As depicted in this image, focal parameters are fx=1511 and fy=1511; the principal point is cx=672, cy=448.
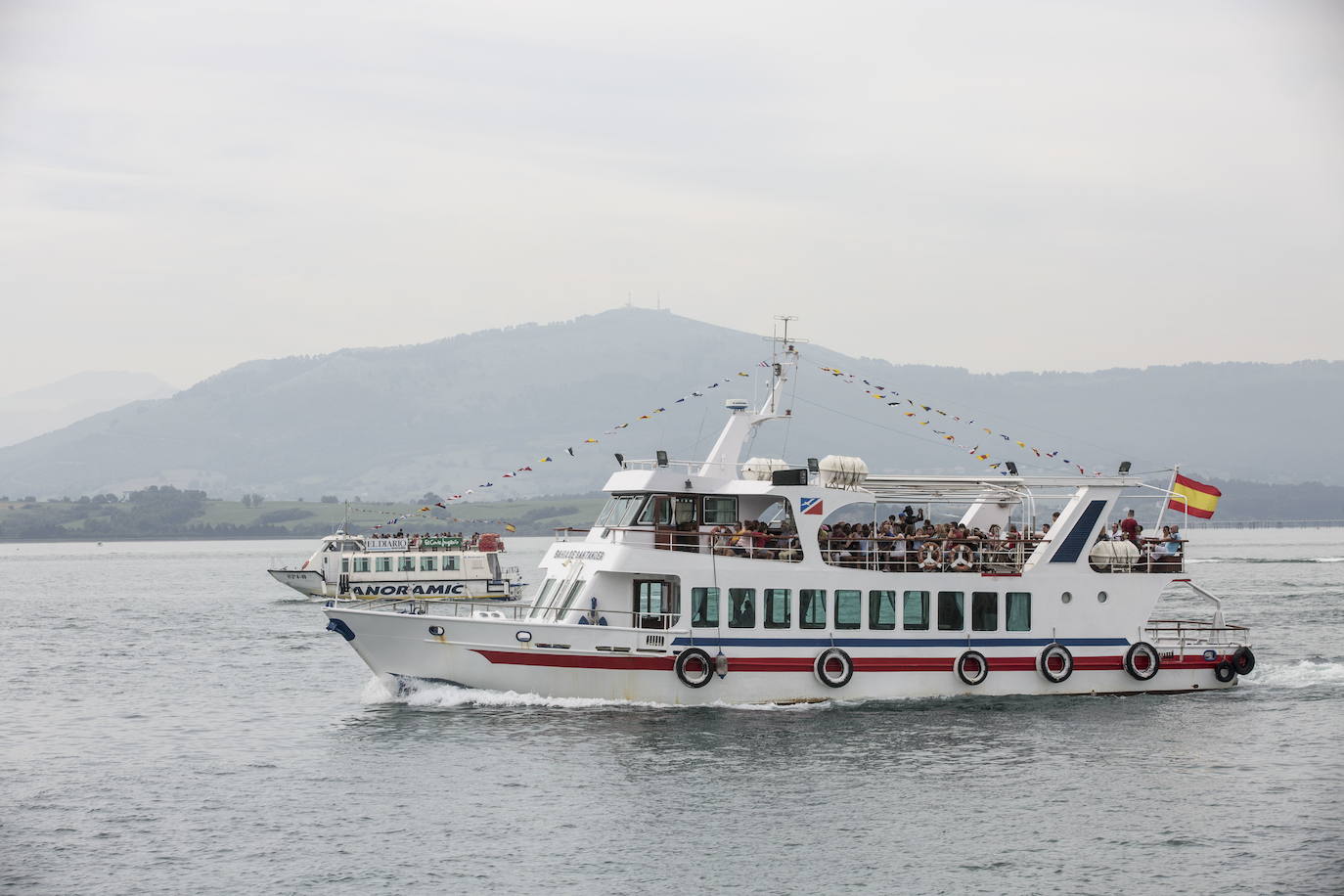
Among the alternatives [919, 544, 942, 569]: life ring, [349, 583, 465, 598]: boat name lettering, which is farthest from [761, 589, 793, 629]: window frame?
[349, 583, 465, 598]: boat name lettering

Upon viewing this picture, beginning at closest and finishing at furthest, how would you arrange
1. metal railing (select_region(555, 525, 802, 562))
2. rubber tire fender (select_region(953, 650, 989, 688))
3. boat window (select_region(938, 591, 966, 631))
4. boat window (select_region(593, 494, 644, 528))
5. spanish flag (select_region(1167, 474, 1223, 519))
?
metal railing (select_region(555, 525, 802, 562))
rubber tire fender (select_region(953, 650, 989, 688))
boat window (select_region(938, 591, 966, 631))
boat window (select_region(593, 494, 644, 528))
spanish flag (select_region(1167, 474, 1223, 519))

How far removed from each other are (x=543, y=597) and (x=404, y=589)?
175ft

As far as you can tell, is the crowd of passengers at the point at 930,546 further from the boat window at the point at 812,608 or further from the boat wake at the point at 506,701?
Answer: the boat wake at the point at 506,701

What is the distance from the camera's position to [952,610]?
41.4m

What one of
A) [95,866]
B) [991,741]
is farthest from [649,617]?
[95,866]

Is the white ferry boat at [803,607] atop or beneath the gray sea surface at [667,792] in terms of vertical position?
atop

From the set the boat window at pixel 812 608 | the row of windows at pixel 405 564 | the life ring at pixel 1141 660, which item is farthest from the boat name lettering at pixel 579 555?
the row of windows at pixel 405 564

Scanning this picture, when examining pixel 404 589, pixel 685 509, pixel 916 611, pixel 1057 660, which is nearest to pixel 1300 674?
pixel 1057 660

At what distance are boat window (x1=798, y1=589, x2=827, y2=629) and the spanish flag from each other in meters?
10.5

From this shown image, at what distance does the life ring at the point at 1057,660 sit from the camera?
41375mm

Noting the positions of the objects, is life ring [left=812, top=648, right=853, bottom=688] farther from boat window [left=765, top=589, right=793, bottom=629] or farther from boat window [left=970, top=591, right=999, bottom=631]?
boat window [left=970, top=591, right=999, bottom=631]

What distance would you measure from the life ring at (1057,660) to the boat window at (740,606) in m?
8.25

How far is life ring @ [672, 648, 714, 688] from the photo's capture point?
39250 mm

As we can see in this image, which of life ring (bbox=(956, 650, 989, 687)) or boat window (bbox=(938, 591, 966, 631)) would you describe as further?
boat window (bbox=(938, 591, 966, 631))
